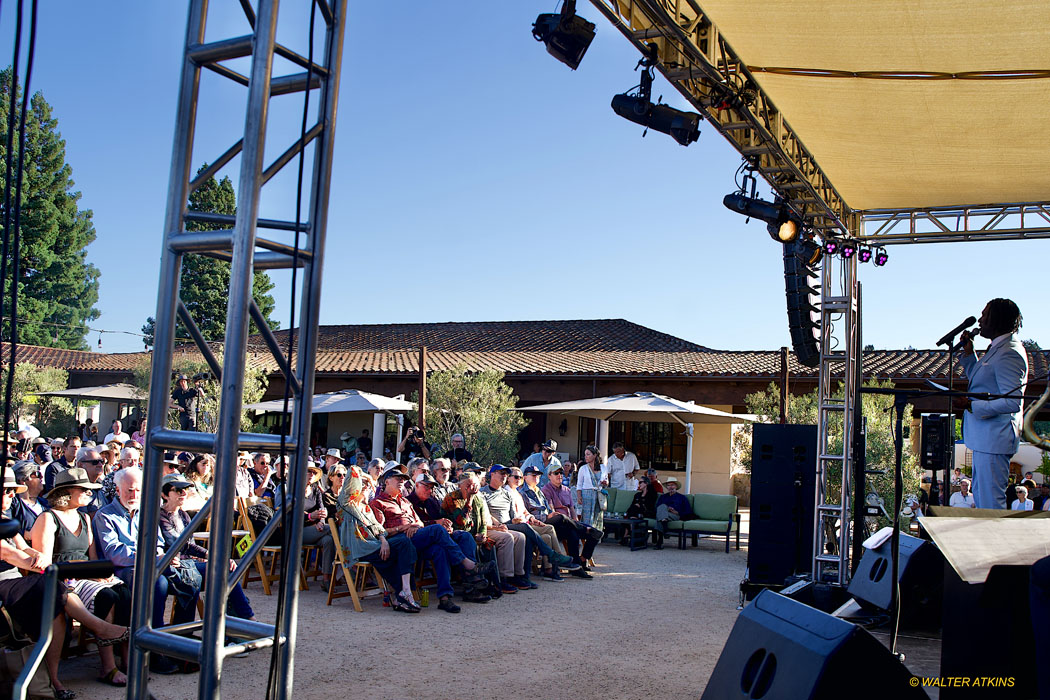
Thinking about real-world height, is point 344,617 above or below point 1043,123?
below

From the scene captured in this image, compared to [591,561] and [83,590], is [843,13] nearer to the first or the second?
[83,590]

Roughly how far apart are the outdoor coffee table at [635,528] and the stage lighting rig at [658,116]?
6.66 m

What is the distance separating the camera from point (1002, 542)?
3.52m

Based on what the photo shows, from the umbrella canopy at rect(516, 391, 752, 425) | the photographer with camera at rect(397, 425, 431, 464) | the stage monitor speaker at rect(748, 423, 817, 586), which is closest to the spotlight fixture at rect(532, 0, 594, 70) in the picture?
the stage monitor speaker at rect(748, 423, 817, 586)

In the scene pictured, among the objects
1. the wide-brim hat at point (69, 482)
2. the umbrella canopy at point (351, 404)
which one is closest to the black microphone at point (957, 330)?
the wide-brim hat at point (69, 482)

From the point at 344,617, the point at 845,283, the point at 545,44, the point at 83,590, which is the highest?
the point at 545,44

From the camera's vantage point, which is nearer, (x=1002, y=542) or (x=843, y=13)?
(x=1002, y=542)

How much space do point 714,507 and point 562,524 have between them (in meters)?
3.32

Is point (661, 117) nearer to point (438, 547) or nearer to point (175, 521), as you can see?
point (438, 547)

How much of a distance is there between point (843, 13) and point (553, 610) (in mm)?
4839

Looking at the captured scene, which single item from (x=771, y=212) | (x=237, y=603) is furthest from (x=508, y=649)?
(x=771, y=212)

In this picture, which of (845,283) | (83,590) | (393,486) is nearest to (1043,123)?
(845,283)

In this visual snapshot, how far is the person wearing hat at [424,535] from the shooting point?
22.7 ft

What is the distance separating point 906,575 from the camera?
521 centimetres
